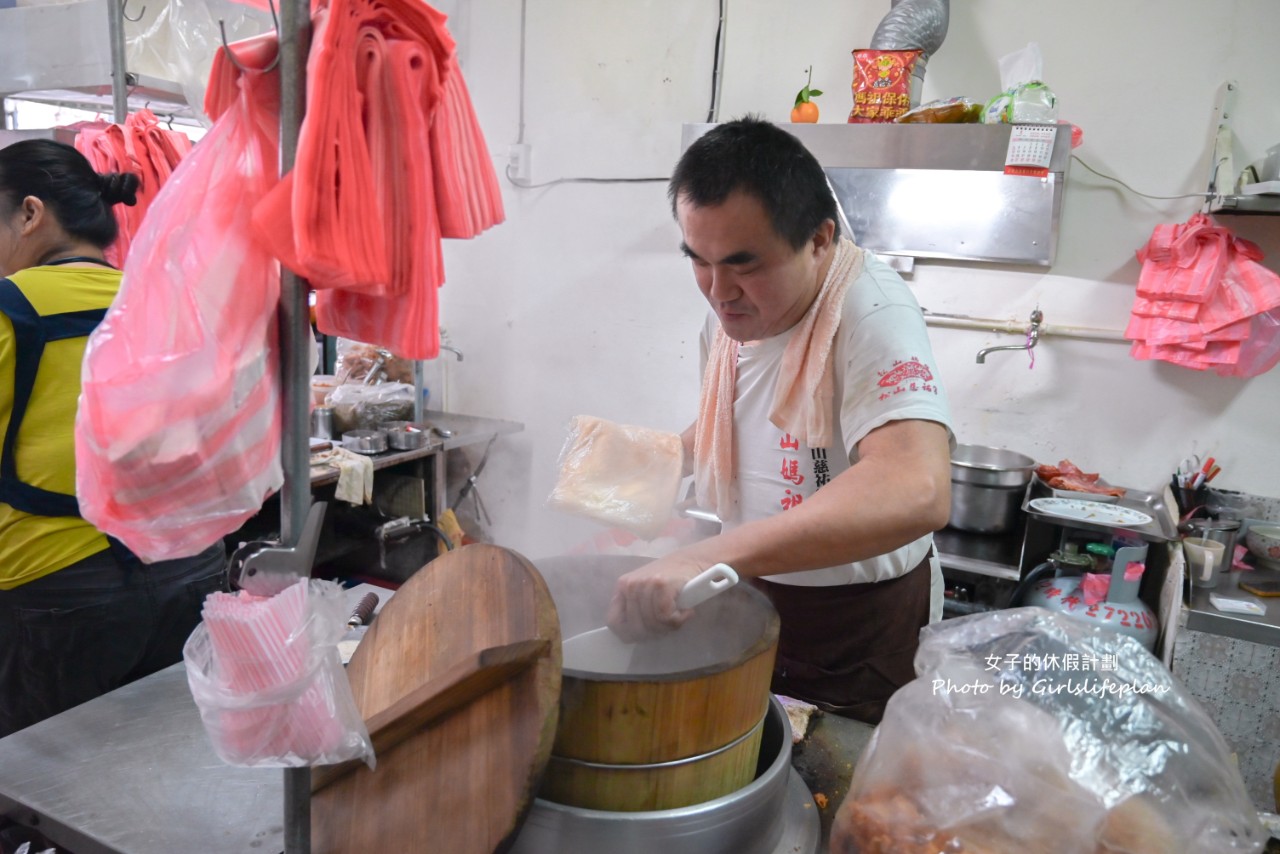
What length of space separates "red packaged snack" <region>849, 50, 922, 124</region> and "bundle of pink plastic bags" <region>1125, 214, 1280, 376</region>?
1036mm

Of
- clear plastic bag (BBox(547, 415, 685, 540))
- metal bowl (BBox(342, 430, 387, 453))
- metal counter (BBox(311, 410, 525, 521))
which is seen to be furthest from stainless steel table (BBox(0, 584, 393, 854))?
metal bowl (BBox(342, 430, 387, 453))

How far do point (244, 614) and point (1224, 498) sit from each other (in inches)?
132

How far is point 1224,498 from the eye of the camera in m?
2.91

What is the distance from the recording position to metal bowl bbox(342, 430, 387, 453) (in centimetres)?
341

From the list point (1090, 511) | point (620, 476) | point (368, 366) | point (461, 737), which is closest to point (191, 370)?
point (461, 737)

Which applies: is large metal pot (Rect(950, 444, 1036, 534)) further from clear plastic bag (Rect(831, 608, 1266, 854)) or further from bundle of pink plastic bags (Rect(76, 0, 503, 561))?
bundle of pink plastic bags (Rect(76, 0, 503, 561))

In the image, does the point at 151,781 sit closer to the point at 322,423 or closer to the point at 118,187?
the point at 118,187

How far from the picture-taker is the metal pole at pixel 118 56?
94.6 inches

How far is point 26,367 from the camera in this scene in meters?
1.67

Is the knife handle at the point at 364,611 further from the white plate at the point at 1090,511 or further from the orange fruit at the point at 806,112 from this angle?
the orange fruit at the point at 806,112

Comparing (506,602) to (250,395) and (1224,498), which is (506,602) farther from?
→ (1224,498)

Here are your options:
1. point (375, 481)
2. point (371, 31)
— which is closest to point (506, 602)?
point (371, 31)

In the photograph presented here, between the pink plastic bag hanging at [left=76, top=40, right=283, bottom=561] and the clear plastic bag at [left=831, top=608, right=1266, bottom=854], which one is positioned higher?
the pink plastic bag hanging at [left=76, top=40, right=283, bottom=561]

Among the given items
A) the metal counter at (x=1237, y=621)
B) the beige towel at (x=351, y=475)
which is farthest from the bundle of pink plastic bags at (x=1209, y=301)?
the beige towel at (x=351, y=475)
